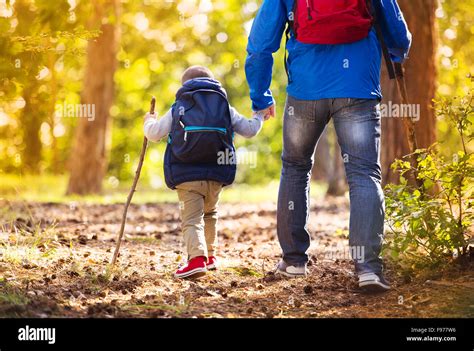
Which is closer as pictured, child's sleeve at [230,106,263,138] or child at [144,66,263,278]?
child at [144,66,263,278]

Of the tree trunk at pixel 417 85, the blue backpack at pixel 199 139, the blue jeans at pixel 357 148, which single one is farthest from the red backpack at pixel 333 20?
the tree trunk at pixel 417 85

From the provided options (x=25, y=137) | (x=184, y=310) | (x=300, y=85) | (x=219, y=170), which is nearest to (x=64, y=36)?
(x=219, y=170)

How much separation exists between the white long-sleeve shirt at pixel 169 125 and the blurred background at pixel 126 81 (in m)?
0.78

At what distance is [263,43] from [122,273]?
189 centimetres

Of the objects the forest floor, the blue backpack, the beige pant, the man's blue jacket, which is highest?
the man's blue jacket

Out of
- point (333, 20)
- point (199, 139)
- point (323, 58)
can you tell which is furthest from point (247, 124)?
point (333, 20)

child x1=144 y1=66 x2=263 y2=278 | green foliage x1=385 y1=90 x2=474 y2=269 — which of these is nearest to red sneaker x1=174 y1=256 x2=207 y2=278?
child x1=144 y1=66 x2=263 y2=278

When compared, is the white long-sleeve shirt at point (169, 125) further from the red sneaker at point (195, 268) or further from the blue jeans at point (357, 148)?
the red sneaker at point (195, 268)

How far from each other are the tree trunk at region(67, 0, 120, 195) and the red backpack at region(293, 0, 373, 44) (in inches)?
359

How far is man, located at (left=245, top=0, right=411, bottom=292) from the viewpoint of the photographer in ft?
14.4

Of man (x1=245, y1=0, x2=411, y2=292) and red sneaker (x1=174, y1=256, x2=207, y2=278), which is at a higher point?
man (x1=245, y1=0, x2=411, y2=292)

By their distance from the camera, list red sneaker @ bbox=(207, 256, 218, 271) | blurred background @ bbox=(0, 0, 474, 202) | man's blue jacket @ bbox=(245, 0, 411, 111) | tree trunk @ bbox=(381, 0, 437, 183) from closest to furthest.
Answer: man's blue jacket @ bbox=(245, 0, 411, 111) < red sneaker @ bbox=(207, 256, 218, 271) < blurred background @ bbox=(0, 0, 474, 202) < tree trunk @ bbox=(381, 0, 437, 183)

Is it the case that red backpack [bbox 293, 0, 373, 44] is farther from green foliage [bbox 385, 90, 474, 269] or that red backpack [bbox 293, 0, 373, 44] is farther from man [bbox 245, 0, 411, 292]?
green foliage [bbox 385, 90, 474, 269]

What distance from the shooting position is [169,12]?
17.0 metres
